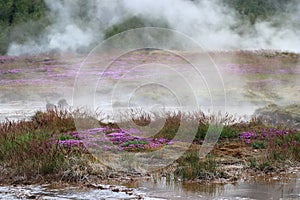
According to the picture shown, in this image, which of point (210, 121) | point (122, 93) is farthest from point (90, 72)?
point (210, 121)

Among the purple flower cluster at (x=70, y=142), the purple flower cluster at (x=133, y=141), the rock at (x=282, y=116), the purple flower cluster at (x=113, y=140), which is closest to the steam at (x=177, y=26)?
the rock at (x=282, y=116)

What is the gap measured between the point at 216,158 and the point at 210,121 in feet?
8.71

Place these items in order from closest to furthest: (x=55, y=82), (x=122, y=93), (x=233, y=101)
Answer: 1. (x=233, y=101)
2. (x=122, y=93)
3. (x=55, y=82)

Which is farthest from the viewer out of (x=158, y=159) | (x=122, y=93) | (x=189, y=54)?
(x=189, y=54)

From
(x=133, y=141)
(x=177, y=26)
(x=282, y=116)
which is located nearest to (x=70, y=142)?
(x=133, y=141)

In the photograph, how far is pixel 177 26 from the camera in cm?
4209

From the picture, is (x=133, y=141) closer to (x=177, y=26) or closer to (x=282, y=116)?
(x=282, y=116)

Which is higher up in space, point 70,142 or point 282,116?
point 282,116

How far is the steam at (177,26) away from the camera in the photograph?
42.2m

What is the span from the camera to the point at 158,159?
12.6 metres

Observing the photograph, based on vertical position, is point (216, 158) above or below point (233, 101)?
below

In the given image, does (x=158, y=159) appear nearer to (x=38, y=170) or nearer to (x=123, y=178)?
(x=123, y=178)

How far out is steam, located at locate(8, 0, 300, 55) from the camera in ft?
138

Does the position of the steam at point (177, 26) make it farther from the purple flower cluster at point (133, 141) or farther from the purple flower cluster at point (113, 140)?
the purple flower cluster at point (133, 141)
